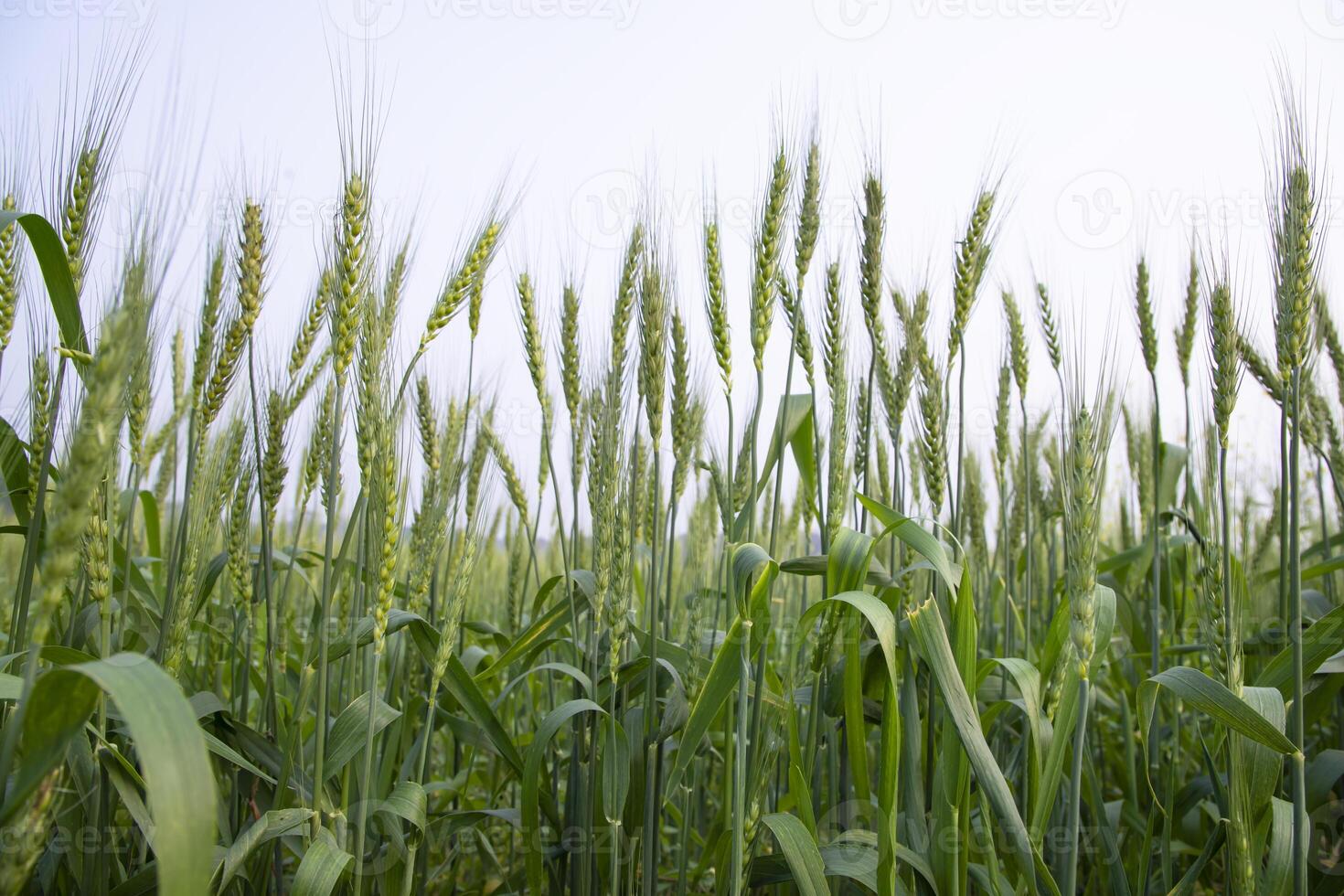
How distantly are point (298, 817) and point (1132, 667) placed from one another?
261 cm

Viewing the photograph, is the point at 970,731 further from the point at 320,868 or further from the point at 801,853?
the point at 320,868

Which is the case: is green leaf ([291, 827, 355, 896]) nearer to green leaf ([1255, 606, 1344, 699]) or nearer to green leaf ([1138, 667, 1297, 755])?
green leaf ([1138, 667, 1297, 755])

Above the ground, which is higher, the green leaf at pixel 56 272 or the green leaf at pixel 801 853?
the green leaf at pixel 56 272

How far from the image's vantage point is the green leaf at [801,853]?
4.70ft

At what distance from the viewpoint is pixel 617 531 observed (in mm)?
1771

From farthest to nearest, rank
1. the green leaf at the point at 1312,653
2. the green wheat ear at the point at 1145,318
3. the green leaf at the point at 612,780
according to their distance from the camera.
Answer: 1. the green wheat ear at the point at 1145,318
2. the green leaf at the point at 1312,653
3. the green leaf at the point at 612,780

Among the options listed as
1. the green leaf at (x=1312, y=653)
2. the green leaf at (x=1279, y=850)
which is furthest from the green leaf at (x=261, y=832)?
the green leaf at (x=1312, y=653)

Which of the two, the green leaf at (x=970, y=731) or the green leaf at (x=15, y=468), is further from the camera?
the green leaf at (x=15, y=468)

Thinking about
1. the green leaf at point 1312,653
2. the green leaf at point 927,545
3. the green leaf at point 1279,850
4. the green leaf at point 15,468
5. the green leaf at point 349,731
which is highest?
the green leaf at point 15,468

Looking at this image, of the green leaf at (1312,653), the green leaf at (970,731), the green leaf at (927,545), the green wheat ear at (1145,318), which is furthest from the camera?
the green wheat ear at (1145,318)

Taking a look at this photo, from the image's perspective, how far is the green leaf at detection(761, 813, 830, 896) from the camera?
1432mm

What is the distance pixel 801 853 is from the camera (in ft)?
4.79

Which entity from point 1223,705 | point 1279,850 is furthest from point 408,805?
point 1279,850

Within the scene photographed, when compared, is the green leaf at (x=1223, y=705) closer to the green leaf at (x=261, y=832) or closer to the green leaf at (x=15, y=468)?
the green leaf at (x=261, y=832)
